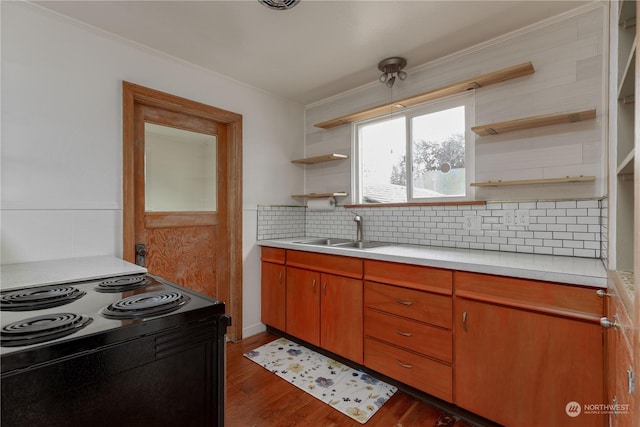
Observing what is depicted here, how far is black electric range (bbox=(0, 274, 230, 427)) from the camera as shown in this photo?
69 cm

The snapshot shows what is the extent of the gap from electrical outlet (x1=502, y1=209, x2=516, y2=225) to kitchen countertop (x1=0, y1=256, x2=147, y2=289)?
7.33 feet

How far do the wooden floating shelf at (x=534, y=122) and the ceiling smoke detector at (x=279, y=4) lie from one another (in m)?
1.40

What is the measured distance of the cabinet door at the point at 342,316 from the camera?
2.18m

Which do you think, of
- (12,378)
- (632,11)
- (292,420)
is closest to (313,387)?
(292,420)

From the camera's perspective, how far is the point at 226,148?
9.33 ft

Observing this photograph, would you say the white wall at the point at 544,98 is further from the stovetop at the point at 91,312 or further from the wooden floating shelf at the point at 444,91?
the stovetop at the point at 91,312

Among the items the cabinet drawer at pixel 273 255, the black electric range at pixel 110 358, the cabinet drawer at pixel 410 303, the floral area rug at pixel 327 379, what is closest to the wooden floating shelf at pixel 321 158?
the cabinet drawer at pixel 273 255

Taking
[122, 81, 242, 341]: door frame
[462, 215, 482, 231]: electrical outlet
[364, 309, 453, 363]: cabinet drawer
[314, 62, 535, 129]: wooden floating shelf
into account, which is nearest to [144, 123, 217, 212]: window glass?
[122, 81, 242, 341]: door frame

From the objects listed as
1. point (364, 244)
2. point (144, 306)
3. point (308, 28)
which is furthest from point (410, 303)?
point (308, 28)

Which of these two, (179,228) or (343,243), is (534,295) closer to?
(343,243)

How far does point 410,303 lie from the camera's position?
6.18ft

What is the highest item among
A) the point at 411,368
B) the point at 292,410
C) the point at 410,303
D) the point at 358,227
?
the point at 358,227

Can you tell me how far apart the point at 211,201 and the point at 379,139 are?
1.70m

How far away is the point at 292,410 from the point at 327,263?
999 millimetres
